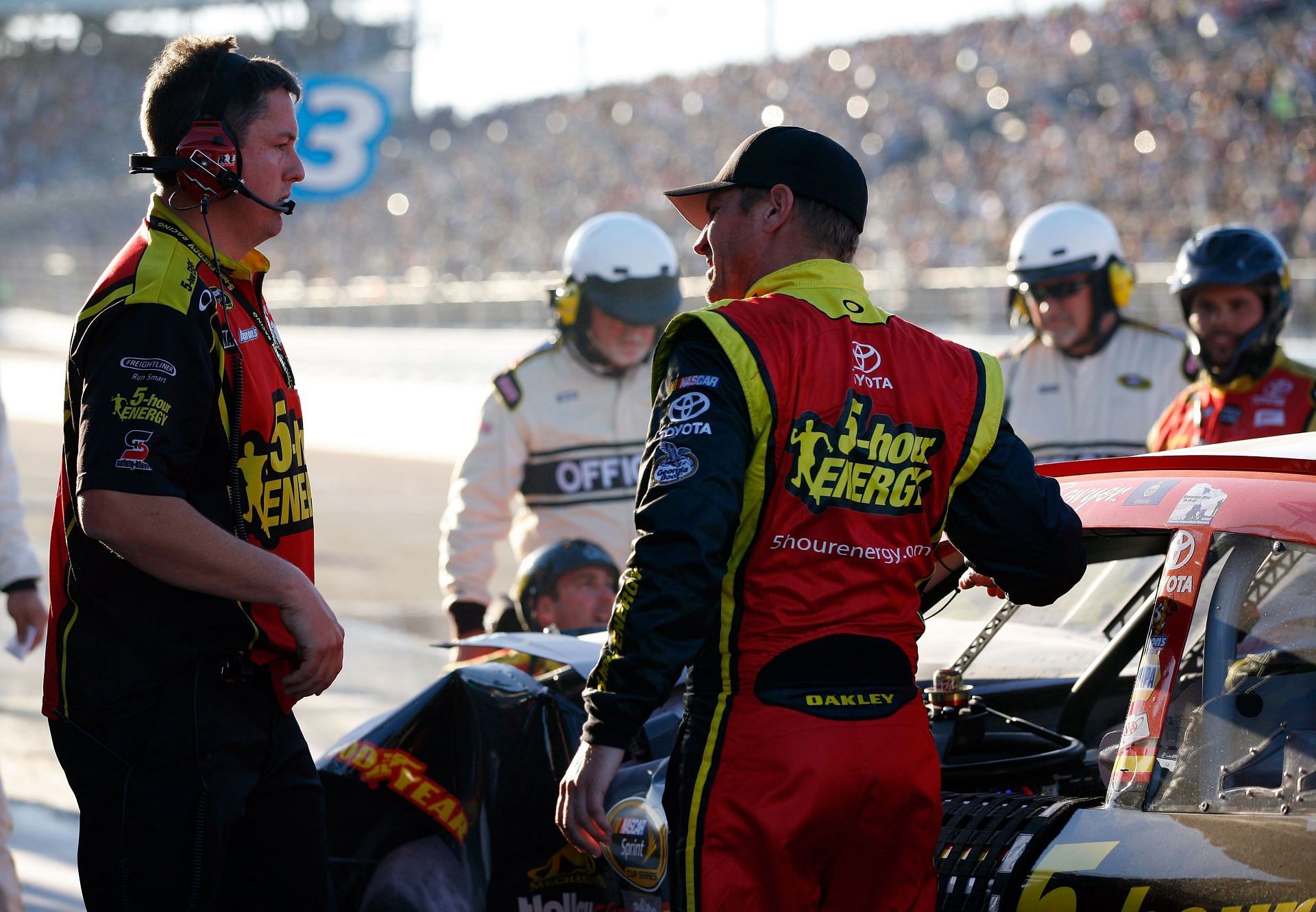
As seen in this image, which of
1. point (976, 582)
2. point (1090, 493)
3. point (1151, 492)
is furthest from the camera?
point (976, 582)

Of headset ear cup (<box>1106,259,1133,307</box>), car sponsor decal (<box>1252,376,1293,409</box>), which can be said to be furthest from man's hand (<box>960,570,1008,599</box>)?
headset ear cup (<box>1106,259,1133,307</box>)

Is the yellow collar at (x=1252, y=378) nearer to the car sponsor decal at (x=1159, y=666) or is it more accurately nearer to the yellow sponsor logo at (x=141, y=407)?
the car sponsor decal at (x=1159, y=666)

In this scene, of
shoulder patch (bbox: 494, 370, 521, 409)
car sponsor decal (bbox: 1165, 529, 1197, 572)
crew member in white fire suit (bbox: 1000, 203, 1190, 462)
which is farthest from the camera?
crew member in white fire suit (bbox: 1000, 203, 1190, 462)

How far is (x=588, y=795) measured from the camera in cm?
237

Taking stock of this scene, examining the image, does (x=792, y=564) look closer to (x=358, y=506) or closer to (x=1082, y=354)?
(x=1082, y=354)

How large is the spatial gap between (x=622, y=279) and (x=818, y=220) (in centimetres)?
324

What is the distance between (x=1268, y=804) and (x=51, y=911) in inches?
146

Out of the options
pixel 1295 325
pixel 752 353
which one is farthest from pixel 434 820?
pixel 1295 325

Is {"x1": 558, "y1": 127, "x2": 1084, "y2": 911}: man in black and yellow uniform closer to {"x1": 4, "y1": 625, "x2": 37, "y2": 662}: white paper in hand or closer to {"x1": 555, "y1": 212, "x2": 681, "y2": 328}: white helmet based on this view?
{"x1": 4, "y1": 625, "x2": 37, "y2": 662}: white paper in hand

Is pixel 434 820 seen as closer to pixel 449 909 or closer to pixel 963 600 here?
pixel 449 909

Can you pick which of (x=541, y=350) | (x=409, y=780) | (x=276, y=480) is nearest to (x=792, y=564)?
(x=276, y=480)

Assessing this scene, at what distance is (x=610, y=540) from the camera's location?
224 inches

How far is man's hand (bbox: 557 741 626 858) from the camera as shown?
2355 mm

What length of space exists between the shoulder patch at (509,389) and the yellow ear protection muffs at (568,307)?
298 millimetres
